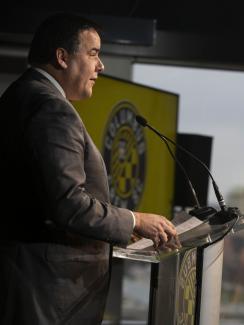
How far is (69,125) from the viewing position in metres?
1.85

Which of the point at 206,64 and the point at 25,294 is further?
the point at 206,64

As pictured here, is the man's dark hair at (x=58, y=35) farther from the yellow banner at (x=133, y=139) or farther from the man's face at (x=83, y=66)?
the yellow banner at (x=133, y=139)

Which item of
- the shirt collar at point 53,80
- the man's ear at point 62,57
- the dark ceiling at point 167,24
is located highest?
the dark ceiling at point 167,24

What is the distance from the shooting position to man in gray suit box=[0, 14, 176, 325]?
183 centimetres

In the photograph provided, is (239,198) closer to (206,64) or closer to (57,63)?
(206,64)

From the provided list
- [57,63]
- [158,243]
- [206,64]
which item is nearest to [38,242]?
[158,243]

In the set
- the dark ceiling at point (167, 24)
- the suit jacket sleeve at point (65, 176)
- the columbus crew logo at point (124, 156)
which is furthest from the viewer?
the dark ceiling at point (167, 24)

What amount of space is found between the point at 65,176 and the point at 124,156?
3513 mm

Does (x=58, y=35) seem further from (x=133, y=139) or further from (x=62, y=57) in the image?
(x=133, y=139)

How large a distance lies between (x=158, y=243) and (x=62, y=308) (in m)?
0.29

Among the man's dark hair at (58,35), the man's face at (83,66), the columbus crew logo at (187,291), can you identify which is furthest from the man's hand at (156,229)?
the man's dark hair at (58,35)

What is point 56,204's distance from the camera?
1816 millimetres

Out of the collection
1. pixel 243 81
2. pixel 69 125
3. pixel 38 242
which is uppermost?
pixel 243 81

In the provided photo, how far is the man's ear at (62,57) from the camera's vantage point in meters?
2.02
